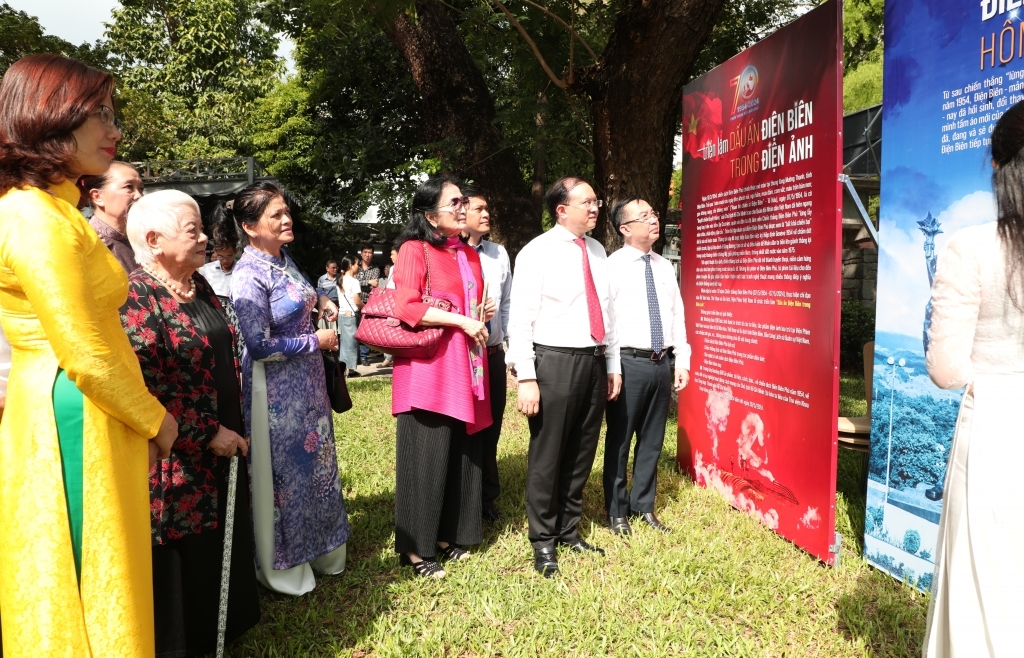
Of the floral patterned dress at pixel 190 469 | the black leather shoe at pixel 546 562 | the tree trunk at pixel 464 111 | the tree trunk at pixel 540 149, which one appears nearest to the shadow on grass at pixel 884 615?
the black leather shoe at pixel 546 562

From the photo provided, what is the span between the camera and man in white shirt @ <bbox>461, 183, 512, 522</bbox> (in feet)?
14.6

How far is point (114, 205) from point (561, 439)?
2307 mm

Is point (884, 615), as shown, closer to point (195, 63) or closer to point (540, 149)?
point (540, 149)

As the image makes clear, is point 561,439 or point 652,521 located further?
point 652,521

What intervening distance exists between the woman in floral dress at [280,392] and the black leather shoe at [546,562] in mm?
1091

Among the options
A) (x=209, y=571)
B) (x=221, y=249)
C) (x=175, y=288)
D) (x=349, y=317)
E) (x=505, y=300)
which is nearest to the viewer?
(x=175, y=288)

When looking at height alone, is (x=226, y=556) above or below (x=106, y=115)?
below

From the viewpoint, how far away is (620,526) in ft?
13.9

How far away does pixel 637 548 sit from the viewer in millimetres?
3932

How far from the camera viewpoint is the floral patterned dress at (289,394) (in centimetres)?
322

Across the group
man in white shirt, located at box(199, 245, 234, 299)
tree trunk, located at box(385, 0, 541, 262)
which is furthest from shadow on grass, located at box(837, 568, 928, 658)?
tree trunk, located at box(385, 0, 541, 262)

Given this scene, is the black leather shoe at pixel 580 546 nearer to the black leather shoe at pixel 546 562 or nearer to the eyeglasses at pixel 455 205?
the black leather shoe at pixel 546 562

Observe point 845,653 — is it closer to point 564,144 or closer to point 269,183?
point 269,183

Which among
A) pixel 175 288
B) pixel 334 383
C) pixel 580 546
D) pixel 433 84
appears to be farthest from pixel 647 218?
pixel 433 84
